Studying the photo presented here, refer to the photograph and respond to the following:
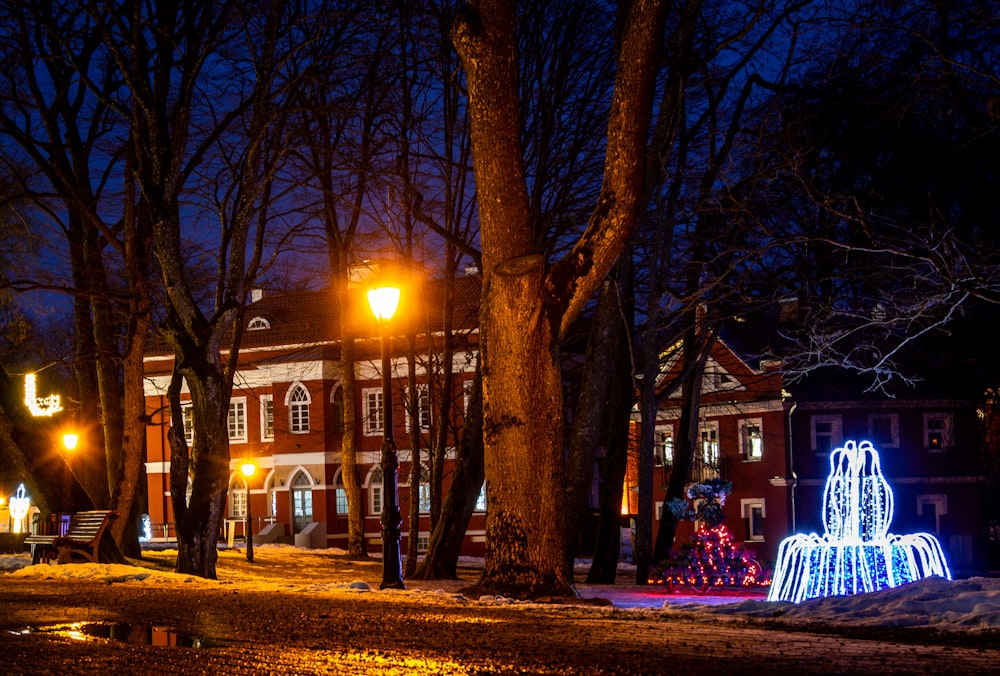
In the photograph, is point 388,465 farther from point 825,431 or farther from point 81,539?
point 825,431

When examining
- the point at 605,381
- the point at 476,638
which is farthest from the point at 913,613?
the point at 605,381

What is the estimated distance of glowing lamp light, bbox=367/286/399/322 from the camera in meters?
17.1

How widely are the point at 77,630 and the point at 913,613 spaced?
7040 mm

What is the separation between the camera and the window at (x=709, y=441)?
50.3 meters

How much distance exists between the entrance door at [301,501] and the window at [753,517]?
62.4 feet

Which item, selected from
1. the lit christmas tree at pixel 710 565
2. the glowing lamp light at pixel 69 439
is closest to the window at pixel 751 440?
the glowing lamp light at pixel 69 439

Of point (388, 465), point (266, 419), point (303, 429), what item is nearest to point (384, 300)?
point (388, 465)

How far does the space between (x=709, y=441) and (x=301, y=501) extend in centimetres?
1836

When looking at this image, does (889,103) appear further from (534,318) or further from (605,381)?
(605,381)

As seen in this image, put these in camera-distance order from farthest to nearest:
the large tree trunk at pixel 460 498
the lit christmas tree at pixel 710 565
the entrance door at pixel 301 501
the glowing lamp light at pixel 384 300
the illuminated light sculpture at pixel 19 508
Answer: the entrance door at pixel 301 501, the illuminated light sculpture at pixel 19 508, the large tree trunk at pixel 460 498, the lit christmas tree at pixel 710 565, the glowing lamp light at pixel 384 300

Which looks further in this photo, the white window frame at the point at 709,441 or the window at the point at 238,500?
the window at the point at 238,500

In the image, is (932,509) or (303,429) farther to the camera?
(303,429)

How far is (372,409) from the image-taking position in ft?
176

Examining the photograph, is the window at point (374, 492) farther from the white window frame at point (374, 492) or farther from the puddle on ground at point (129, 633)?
the puddle on ground at point (129, 633)
